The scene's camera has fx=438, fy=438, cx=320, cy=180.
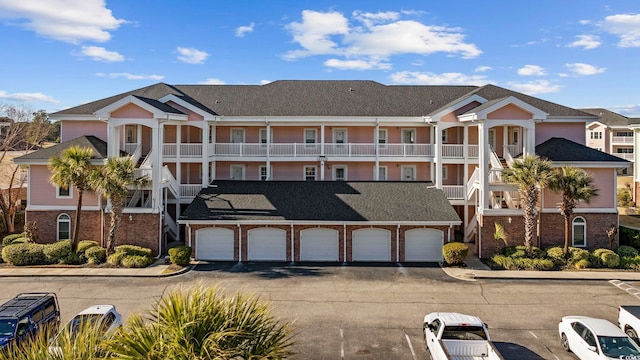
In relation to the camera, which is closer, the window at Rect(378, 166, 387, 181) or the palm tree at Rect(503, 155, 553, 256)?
the palm tree at Rect(503, 155, 553, 256)

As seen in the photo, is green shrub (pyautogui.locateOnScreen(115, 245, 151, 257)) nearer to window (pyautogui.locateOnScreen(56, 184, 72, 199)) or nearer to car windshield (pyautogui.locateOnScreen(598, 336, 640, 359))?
window (pyautogui.locateOnScreen(56, 184, 72, 199))

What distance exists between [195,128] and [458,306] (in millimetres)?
21729

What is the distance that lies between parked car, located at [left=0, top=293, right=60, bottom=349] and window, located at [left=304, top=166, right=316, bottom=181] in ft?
63.9

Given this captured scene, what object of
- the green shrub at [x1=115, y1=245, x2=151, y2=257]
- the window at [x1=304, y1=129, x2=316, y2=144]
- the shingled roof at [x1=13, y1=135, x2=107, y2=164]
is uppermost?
the window at [x1=304, y1=129, x2=316, y2=144]

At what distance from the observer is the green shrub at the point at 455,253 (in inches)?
931

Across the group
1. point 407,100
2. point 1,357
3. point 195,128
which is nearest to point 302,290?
point 1,357

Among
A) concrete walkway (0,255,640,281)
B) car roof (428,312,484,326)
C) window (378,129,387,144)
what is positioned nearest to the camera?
car roof (428,312,484,326)

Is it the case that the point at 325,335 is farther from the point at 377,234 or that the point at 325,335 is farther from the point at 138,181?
the point at 138,181

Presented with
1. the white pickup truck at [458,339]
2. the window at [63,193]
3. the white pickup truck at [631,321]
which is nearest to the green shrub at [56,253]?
the window at [63,193]

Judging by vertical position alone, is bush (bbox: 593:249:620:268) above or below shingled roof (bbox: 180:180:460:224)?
below

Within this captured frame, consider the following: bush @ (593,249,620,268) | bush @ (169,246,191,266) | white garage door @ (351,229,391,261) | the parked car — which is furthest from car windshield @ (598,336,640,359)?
bush @ (169,246,191,266)

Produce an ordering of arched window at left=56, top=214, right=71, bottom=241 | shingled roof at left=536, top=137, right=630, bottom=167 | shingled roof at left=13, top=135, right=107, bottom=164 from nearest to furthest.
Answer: shingled roof at left=536, top=137, right=630, bottom=167
shingled roof at left=13, top=135, right=107, bottom=164
arched window at left=56, top=214, right=71, bottom=241

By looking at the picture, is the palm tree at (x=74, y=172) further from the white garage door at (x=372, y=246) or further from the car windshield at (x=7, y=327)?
the white garage door at (x=372, y=246)

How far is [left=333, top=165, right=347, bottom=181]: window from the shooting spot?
3216cm
